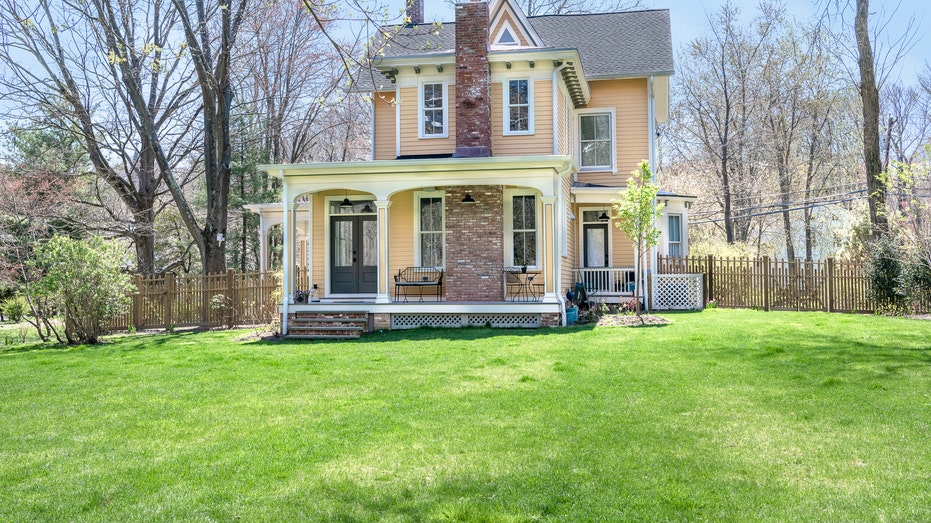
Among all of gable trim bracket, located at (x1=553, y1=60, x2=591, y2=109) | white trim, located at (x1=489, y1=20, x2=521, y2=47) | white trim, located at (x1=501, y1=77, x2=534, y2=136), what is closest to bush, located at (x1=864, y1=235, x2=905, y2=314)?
gable trim bracket, located at (x1=553, y1=60, x2=591, y2=109)

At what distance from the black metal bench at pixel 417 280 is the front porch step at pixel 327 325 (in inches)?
67.6

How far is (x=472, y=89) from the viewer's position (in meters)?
16.3

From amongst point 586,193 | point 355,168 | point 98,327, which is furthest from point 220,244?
point 586,193

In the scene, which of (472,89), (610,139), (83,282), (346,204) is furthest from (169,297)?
(610,139)

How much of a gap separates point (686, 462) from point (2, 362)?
1121cm

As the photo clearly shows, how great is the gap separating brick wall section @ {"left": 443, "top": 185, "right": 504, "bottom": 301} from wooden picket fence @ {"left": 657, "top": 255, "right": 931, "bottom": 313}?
18.6 feet

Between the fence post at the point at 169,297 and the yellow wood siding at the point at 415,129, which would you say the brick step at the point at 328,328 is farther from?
the yellow wood siding at the point at 415,129

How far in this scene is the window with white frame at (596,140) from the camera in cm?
1992

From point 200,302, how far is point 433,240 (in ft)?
19.9

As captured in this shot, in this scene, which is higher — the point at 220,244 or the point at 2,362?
the point at 220,244

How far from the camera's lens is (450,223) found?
51.5 ft

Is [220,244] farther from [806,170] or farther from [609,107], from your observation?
[806,170]

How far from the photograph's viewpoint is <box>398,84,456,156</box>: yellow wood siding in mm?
17578

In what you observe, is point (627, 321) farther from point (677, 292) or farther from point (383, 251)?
point (383, 251)
